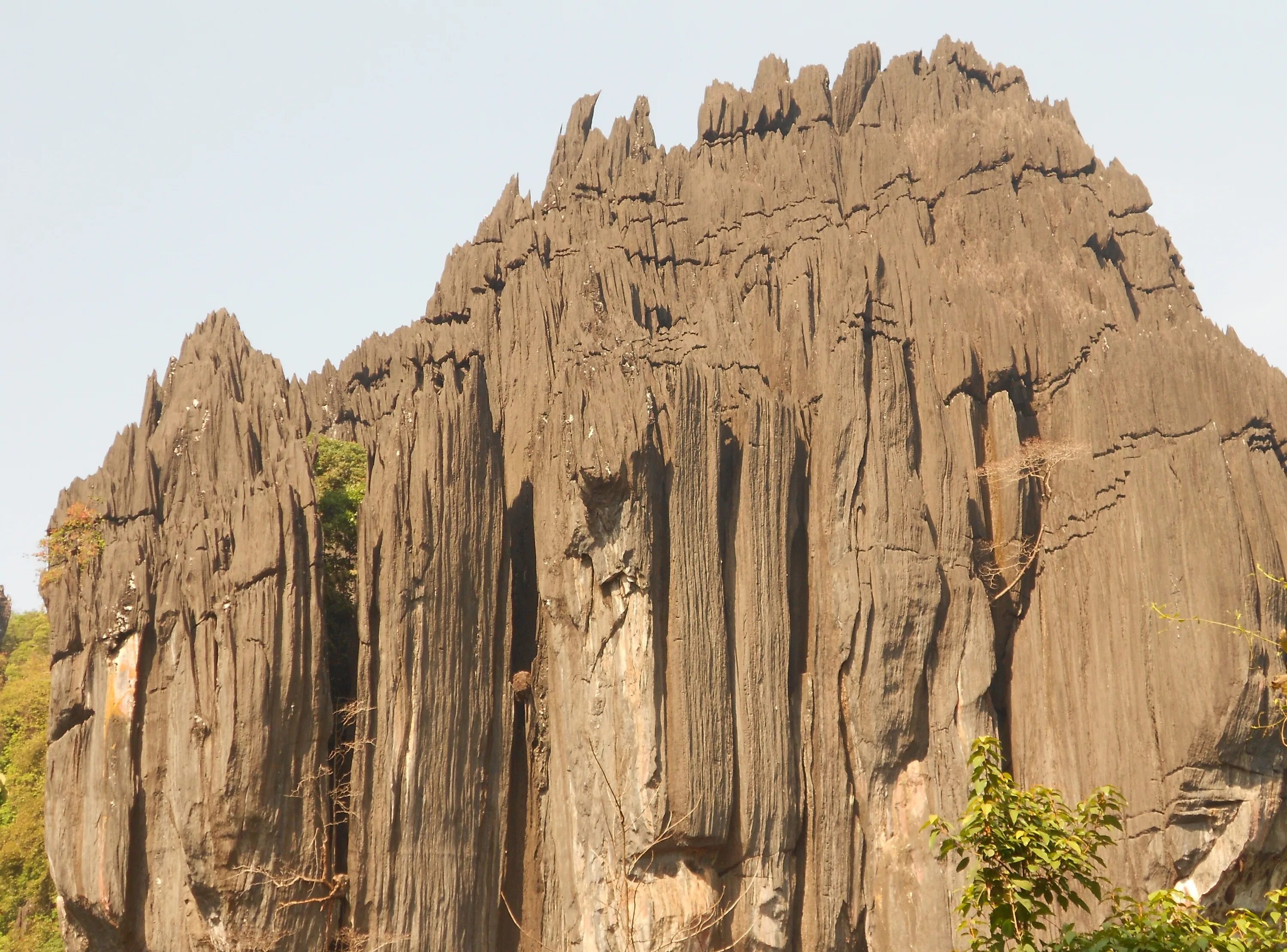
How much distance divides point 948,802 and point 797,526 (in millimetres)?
5743

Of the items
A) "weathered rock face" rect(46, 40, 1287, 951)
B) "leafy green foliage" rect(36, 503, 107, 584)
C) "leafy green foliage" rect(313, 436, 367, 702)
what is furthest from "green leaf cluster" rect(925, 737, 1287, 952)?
"leafy green foliage" rect(36, 503, 107, 584)

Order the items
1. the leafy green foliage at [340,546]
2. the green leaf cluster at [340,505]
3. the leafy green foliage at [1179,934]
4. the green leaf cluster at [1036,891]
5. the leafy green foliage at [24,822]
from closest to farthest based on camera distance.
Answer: the leafy green foliage at [1179,934] < the green leaf cluster at [1036,891] < the leafy green foliage at [340,546] < the green leaf cluster at [340,505] < the leafy green foliage at [24,822]

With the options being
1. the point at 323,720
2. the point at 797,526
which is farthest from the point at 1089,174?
the point at 323,720

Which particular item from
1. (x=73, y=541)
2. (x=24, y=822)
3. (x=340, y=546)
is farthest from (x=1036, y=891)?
(x=24, y=822)

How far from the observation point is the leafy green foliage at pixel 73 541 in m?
25.2

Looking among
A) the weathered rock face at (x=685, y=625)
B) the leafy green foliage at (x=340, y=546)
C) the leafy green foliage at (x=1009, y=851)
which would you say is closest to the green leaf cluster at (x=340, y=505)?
the leafy green foliage at (x=340, y=546)

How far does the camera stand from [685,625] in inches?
941

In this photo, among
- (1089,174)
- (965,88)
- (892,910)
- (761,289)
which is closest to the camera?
(892,910)

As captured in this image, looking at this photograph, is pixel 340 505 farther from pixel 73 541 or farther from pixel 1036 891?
pixel 1036 891

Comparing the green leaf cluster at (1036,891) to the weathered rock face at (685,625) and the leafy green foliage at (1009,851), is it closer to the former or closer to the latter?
the leafy green foliage at (1009,851)

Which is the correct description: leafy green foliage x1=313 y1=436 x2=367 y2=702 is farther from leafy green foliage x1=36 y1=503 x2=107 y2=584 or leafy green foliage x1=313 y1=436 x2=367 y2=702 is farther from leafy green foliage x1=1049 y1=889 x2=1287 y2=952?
leafy green foliage x1=1049 y1=889 x2=1287 y2=952

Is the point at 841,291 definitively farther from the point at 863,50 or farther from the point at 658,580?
the point at 863,50

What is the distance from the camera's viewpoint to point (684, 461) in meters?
24.8

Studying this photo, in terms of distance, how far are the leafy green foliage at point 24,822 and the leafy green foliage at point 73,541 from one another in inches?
146
